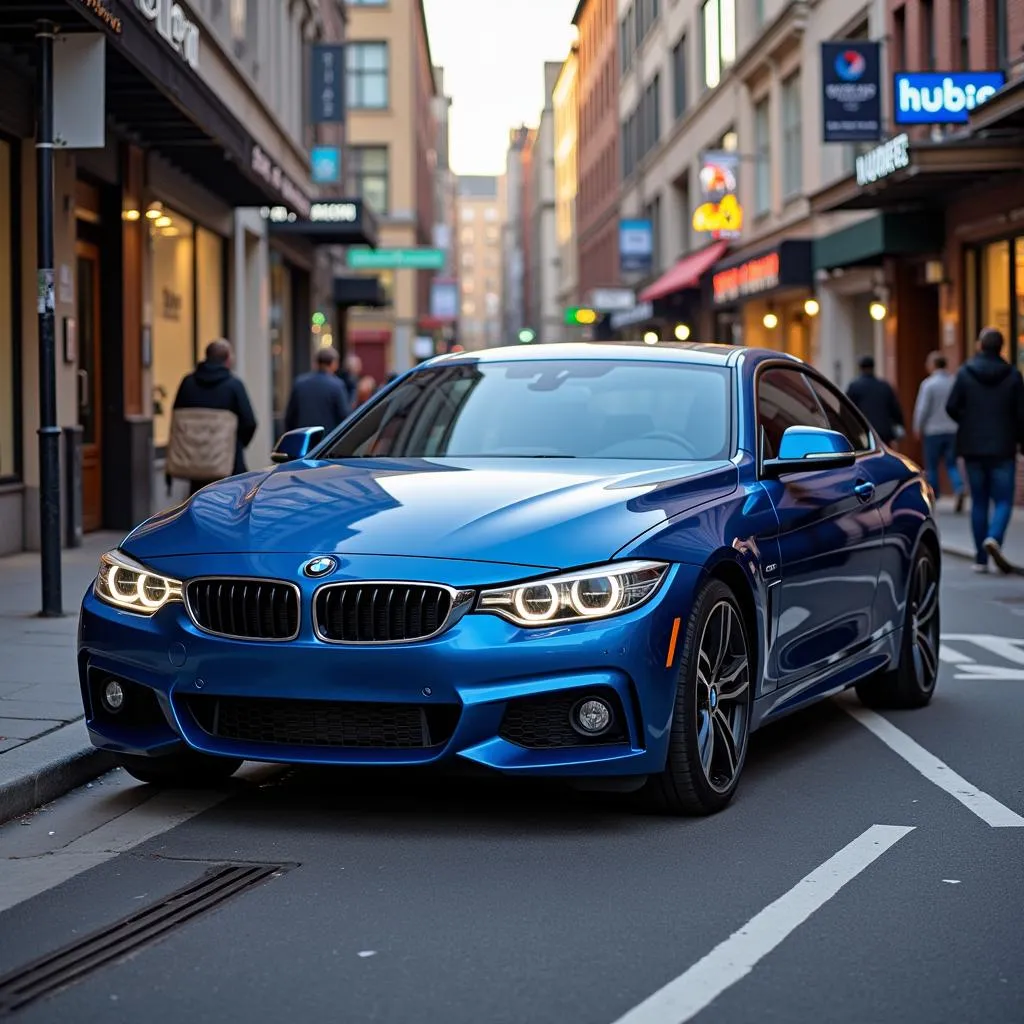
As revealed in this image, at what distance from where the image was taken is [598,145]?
252 ft

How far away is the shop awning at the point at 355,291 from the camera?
1683 inches

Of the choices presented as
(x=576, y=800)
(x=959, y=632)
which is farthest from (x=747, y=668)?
(x=959, y=632)

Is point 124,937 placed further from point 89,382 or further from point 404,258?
point 404,258

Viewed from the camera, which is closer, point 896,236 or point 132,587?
point 132,587

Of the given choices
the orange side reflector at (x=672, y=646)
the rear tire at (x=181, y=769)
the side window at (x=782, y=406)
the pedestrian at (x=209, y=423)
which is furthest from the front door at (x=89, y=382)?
the orange side reflector at (x=672, y=646)

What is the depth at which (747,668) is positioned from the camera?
6.20 meters

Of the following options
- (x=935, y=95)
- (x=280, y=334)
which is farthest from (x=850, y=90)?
(x=280, y=334)

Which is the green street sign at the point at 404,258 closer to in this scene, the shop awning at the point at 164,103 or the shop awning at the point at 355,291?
the shop awning at the point at 355,291

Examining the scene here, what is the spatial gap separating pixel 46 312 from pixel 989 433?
7.90 m

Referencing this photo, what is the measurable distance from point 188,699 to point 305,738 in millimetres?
383

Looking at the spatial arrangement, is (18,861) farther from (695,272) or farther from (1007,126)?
(695,272)

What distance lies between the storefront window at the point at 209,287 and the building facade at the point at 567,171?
62.9 meters

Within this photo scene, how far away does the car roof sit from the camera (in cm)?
719

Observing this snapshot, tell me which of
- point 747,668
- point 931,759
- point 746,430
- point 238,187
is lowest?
point 931,759
